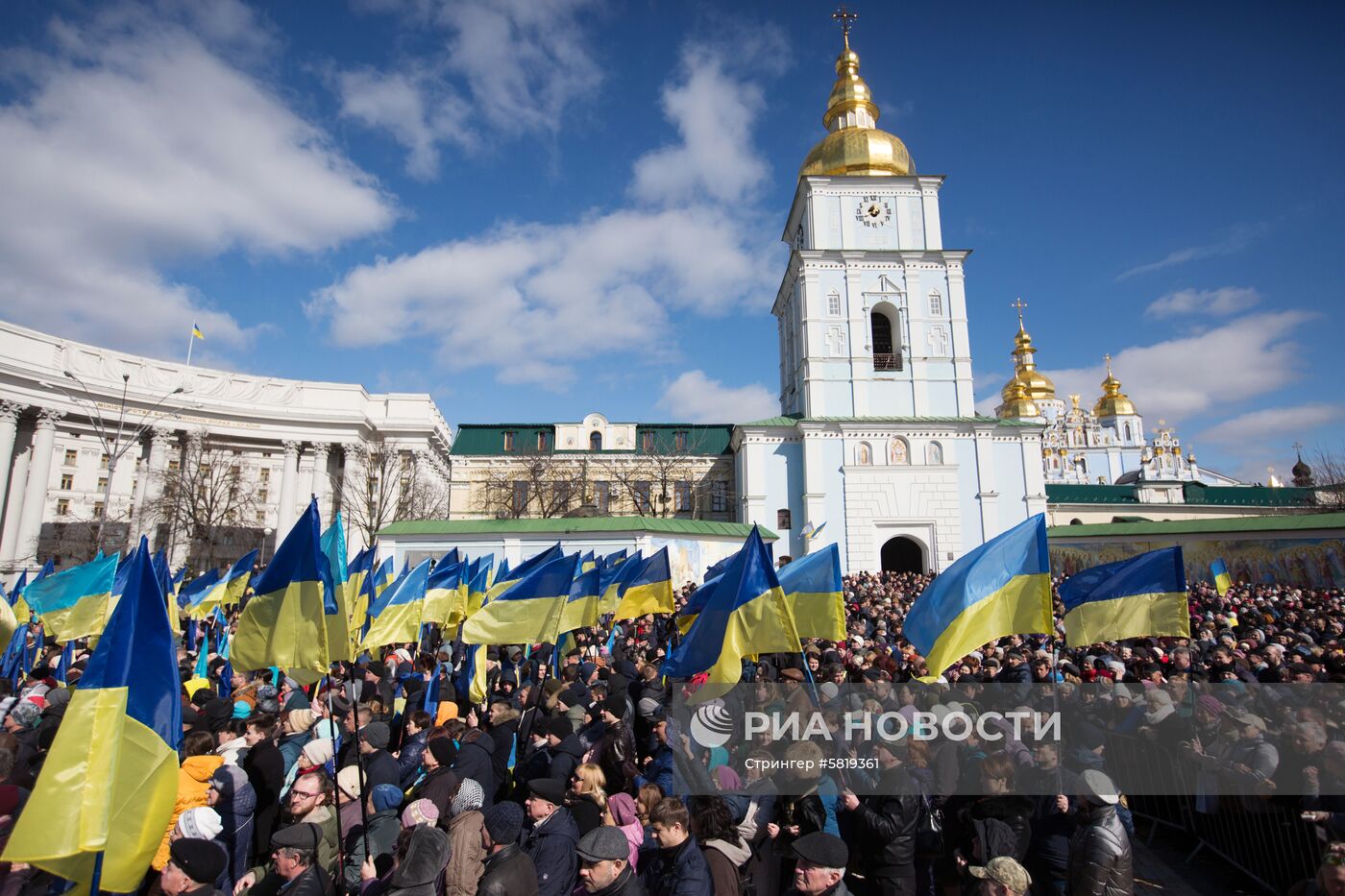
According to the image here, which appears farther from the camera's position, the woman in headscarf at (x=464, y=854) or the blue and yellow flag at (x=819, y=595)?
the blue and yellow flag at (x=819, y=595)

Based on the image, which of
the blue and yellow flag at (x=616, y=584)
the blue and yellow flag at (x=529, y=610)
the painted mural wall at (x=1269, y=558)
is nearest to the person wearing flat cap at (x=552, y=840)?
the blue and yellow flag at (x=529, y=610)

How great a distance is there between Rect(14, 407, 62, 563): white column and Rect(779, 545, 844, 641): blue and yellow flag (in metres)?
51.5

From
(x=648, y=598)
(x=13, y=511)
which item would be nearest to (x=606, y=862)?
(x=648, y=598)

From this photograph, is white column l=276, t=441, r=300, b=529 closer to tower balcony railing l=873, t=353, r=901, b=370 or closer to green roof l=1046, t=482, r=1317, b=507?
tower balcony railing l=873, t=353, r=901, b=370

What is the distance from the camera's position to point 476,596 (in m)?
13.9

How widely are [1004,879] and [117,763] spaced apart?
4523mm

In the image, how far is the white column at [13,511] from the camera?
139 feet

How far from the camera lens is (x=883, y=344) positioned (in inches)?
1588

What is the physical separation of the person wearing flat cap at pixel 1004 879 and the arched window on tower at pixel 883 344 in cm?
3667

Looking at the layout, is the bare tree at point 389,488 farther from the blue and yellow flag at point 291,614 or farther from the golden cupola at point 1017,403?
the golden cupola at point 1017,403

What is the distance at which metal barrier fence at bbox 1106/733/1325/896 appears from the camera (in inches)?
221

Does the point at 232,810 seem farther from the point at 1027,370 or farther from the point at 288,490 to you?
the point at 1027,370

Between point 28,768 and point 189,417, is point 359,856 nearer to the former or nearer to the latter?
point 28,768

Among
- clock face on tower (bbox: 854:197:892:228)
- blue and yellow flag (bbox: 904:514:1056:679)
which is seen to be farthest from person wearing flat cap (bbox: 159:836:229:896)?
clock face on tower (bbox: 854:197:892:228)
